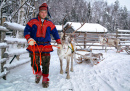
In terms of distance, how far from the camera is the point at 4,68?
2.73m

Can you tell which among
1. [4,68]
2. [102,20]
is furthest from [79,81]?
[102,20]

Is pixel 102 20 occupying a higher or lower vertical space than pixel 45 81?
higher

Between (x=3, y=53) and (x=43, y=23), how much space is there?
147cm

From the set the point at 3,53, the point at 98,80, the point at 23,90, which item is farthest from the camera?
the point at 98,80

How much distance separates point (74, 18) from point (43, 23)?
97.5 feet

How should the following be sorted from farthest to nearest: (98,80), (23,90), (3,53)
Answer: (98,80) < (3,53) < (23,90)

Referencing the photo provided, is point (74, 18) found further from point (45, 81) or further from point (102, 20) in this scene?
point (45, 81)

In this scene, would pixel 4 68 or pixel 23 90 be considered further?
pixel 4 68

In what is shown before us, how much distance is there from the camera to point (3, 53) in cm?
271

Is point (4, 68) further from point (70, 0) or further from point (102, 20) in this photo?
point (102, 20)

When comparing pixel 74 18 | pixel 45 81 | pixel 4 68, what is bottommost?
pixel 45 81

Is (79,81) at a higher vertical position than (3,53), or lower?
lower

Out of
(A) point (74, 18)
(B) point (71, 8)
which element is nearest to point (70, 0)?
(B) point (71, 8)

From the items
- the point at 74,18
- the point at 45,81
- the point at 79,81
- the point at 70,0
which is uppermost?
the point at 70,0
